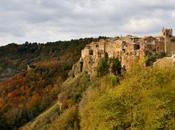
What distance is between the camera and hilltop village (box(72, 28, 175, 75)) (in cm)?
14162

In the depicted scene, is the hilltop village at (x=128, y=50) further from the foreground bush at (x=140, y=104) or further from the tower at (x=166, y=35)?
the foreground bush at (x=140, y=104)

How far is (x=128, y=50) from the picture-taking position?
156 meters

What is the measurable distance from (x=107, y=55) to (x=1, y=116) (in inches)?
1765

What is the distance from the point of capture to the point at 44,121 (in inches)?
6614

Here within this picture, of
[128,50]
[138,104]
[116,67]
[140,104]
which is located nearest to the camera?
[140,104]

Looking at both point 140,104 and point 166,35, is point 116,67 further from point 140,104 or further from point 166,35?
point 140,104

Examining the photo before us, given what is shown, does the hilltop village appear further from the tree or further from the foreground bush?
the foreground bush

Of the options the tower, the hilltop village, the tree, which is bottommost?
the tree

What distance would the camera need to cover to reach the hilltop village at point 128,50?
14162cm

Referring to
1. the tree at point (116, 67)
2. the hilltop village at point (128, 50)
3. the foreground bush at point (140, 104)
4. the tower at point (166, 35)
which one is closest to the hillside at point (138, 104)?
the foreground bush at point (140, 104)

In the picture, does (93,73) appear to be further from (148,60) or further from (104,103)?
(104,103)

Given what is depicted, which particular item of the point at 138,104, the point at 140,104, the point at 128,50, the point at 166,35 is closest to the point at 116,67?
the point at 128,50

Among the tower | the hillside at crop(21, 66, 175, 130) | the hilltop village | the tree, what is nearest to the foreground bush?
the hillside at crop(21, 66, 175, 130)

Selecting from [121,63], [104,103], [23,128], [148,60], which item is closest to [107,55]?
[121,63]
